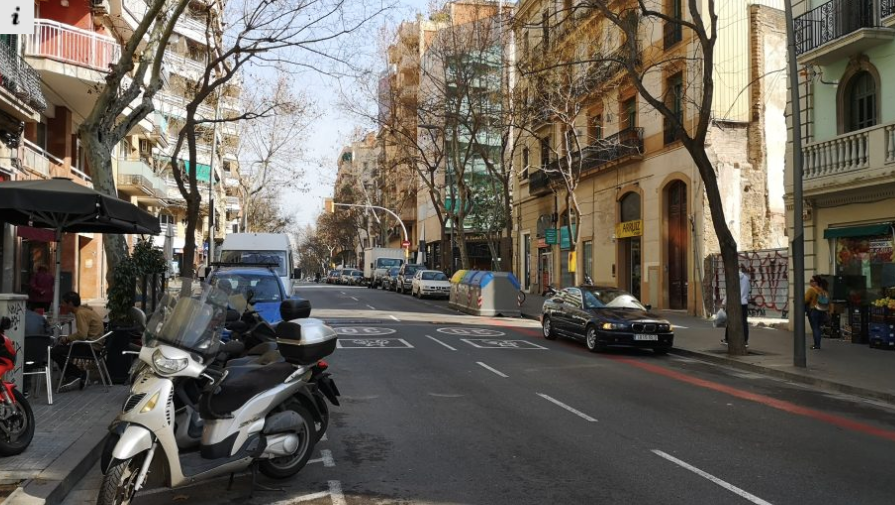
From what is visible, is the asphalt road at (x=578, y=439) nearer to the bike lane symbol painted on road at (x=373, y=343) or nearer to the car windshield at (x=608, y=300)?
the bike lane symbol painted on road at (x=373, y=343)

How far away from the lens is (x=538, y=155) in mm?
39906

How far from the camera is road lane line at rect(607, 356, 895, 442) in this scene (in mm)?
8148

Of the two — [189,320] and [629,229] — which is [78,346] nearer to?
[189,320]

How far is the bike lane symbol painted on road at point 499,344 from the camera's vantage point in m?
15.6

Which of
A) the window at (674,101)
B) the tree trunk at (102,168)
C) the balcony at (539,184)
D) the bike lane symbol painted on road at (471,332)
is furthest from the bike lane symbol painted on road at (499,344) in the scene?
the balcony at (539,184)

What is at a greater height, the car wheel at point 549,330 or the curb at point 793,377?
the car wheel at point 549,330

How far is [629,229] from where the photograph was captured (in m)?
28.5

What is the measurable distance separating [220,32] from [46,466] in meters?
11.4

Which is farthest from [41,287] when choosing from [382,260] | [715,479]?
[382,260]

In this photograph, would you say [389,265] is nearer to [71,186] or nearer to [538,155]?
[538,155]

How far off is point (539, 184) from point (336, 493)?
3293 centimetres

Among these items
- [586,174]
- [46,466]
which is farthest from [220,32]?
[586,174]

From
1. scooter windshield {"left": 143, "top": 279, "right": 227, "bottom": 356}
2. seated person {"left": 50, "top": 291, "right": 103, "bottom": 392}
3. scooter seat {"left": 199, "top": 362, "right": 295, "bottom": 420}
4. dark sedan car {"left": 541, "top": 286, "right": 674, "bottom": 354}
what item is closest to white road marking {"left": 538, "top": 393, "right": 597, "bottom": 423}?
scooter seat {"left": 199, "top": 362, "right": 295, "bottom": 420}

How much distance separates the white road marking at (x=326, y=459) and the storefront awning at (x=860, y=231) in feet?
47.5
